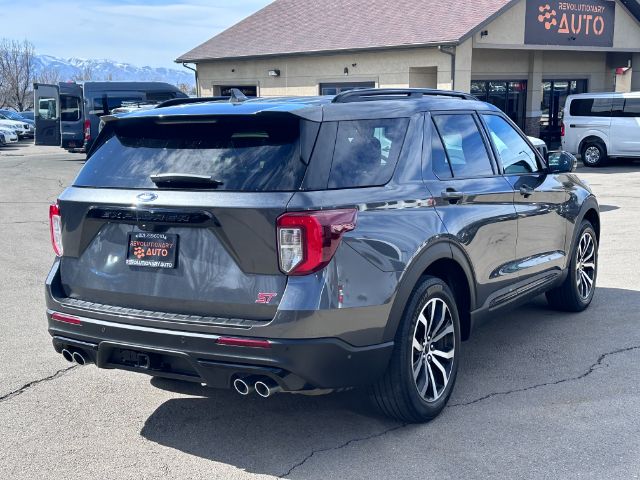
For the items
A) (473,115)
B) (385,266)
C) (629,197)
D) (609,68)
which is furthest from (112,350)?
(609,68)

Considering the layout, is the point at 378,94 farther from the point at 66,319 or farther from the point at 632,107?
the point at 632,107

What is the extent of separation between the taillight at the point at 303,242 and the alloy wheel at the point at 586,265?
11.9ft

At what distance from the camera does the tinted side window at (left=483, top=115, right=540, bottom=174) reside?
18.8ft

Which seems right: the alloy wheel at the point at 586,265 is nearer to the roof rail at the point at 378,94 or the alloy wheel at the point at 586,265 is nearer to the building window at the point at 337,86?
the roof rail at the point at 378,94

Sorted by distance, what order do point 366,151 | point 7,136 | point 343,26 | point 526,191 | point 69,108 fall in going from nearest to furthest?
point 366,151 → point 526,191 → point 343,26 → point 69,108 → point 7,136

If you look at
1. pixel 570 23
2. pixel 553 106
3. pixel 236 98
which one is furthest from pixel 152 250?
pixel 553 106

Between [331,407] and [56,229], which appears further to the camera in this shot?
[331,407]

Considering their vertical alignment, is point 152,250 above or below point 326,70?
below

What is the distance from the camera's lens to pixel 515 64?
25000 mm

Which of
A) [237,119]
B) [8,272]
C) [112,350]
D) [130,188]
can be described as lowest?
[8,272]

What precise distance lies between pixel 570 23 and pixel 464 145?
2061 cm

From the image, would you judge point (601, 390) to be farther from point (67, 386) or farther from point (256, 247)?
point (67, 386)

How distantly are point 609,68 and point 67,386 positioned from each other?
26338 mm

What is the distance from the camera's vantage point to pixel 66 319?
4.30 metres
